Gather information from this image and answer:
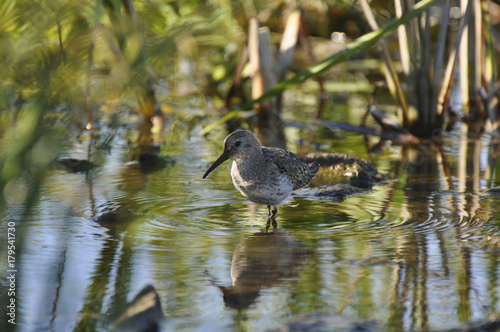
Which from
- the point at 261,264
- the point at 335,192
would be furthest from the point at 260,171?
the point at 261,264

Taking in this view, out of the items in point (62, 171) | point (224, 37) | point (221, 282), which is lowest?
point (221, 282)

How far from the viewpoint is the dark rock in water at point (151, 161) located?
6.37m

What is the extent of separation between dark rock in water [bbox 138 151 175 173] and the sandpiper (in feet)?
4.64

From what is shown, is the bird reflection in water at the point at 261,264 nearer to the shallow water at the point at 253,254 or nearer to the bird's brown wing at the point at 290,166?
the shallow water at the point at 253,254

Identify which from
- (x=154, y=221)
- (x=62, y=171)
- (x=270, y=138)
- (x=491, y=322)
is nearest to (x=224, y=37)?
(x=491, y=322)

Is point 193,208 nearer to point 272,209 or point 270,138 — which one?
point 272,209

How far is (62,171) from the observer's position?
19.5ft

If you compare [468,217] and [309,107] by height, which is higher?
[309,107]

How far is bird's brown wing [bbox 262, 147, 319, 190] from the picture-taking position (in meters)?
5.14

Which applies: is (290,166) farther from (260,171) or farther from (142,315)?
(142,315)

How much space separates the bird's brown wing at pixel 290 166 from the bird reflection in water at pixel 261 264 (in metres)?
0.78

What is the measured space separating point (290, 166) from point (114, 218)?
1519 millimetres

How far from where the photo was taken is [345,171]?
6.05m

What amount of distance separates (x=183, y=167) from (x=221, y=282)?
9.98ft
